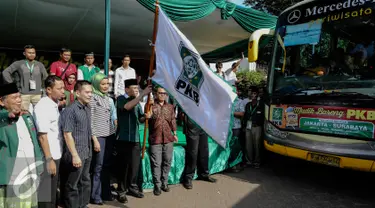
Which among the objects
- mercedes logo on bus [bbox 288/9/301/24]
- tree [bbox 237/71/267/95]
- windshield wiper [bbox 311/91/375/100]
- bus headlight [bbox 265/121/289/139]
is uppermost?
mercedes logo on bus [bbox 288/9/301/24]

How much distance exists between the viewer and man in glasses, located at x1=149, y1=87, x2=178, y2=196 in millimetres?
4223

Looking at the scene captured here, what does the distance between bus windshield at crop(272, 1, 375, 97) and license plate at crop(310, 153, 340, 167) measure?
0.98 meters

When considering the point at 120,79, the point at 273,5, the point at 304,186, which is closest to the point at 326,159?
the point at 304,186

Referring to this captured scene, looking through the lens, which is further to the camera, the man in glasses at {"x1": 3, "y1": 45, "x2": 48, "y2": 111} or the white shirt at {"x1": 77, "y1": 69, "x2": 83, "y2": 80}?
the white shirt at {"x1": 77, "y1": 69, "x2": 83, "y2": 80}

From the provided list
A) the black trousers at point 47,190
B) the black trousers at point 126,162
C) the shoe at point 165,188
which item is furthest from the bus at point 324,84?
the black trousers at point 47,190

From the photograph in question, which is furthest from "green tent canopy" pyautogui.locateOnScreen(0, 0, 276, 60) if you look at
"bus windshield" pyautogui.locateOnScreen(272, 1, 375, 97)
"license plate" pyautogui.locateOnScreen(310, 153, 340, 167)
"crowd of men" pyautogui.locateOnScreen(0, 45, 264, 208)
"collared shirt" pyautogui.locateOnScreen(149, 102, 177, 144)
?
"license plate" pyautogui.locateOnScreen(310, 153, 340, 167)

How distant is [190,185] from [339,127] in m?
2.45

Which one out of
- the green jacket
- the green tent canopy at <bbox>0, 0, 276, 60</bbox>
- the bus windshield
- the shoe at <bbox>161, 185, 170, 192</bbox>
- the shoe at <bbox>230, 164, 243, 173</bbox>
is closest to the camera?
the green jacket

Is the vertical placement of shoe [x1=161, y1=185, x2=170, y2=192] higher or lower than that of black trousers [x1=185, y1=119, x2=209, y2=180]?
lower

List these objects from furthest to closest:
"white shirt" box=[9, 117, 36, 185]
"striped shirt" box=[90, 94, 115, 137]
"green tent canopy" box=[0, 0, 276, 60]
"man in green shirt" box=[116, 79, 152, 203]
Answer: "green tent canopy" box=[0, 0, 276, 60], "man in green shirt" box=[116, 79, 152, 203], "striped shirt" box=[90, 94, 115, 137], "white shirt" box=[9, 117, 36, 185]

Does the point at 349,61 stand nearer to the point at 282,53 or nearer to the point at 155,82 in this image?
the point at 282,53

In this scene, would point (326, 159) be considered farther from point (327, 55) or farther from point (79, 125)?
point (79, 125)

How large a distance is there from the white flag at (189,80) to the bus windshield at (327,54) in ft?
6.07

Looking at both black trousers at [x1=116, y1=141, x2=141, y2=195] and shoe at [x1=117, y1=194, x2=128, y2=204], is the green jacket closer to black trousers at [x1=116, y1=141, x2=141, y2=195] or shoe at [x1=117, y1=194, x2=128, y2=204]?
black trousers at [x1=116, y1=141, x2=141, y2=195]
